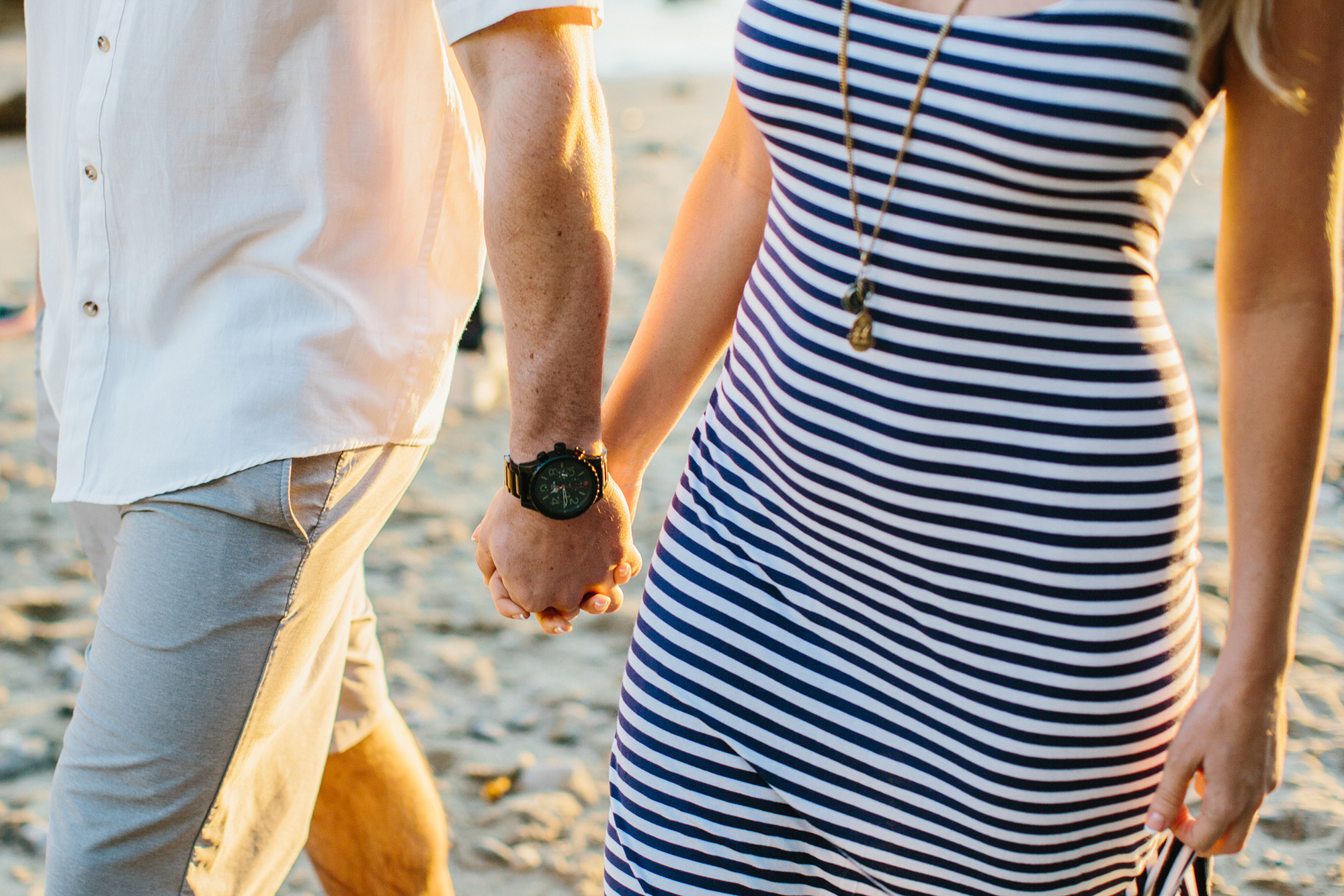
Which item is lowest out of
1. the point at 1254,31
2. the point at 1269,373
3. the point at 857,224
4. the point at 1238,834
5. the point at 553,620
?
the point at 1238,834

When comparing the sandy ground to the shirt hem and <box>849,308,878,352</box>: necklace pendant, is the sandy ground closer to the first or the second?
the shirt hem

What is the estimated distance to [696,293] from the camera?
5.46 feet

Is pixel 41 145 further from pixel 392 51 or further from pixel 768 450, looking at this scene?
pixel 768 450

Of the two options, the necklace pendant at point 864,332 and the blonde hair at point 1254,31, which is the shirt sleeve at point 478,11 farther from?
the blonde hair at point 1254,31

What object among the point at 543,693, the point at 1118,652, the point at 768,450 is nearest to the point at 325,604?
the point at 768,450

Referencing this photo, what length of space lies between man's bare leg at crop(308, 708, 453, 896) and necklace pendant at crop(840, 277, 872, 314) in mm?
1201

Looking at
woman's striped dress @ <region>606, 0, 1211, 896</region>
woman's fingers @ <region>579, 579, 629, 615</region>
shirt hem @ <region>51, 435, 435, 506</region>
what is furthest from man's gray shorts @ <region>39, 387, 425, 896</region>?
woman's striped dress @ <region>606, 0, 1211, 896</region>

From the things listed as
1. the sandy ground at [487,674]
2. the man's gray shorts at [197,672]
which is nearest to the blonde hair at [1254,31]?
the man's gray shorts at [197,672]

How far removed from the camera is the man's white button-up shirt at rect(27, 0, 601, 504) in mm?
1546

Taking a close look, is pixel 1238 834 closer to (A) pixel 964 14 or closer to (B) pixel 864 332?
(B) pixel 864 332

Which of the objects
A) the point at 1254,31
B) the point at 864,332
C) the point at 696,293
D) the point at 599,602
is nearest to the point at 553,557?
the point at 599,602

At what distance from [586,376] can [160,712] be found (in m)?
0.68

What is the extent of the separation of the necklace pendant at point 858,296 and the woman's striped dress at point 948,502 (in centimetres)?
2

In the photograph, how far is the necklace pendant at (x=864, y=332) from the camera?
1.29 meters
